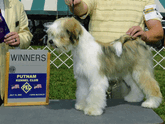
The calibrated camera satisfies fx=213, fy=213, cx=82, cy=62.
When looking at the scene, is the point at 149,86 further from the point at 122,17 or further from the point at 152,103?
the point at 122,17

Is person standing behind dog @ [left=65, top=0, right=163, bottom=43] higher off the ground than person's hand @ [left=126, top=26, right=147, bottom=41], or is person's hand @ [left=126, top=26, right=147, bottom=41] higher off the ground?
person standing behind dog @ [left=65, top=0, right=163, bottom=43]

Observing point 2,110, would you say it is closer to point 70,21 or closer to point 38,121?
point 38,121

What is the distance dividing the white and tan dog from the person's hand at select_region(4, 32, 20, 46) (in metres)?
0.61

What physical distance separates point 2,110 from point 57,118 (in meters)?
0.67

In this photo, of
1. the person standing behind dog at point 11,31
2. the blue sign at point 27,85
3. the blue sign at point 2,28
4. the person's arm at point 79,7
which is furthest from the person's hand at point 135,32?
the blue sign at point 2,28

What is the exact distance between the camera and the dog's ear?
2203 mm

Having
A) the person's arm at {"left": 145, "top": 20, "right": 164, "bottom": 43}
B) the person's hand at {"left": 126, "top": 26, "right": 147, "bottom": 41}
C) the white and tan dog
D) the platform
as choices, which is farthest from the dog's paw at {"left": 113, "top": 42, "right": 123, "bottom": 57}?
the platform

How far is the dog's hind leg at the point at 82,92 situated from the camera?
100 inches

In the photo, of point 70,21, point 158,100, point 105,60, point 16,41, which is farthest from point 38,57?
point 158,100

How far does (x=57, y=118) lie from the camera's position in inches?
87.5

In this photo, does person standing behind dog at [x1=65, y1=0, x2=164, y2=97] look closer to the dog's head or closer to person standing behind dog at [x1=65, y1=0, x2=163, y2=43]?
person standing behind dog at [x1=65, y1=0, x2=163, y2=43]

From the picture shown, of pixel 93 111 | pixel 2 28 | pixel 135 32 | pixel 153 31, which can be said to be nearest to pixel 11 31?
pixel 2 28

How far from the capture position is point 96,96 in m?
2.35

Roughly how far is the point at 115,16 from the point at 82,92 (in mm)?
1135
